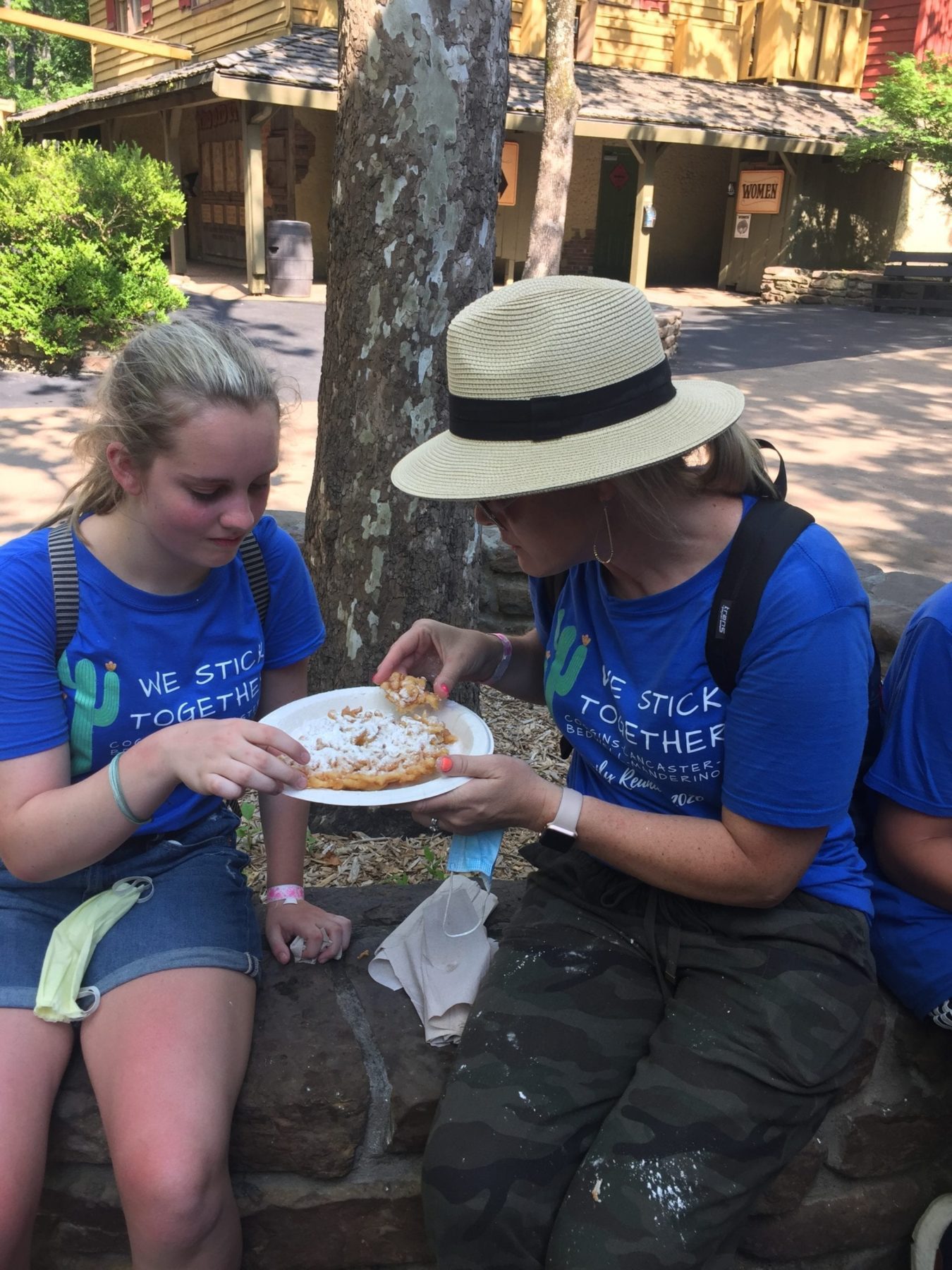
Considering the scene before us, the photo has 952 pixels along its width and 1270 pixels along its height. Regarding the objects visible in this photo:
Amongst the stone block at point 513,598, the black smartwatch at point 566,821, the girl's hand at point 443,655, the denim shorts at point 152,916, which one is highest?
the girl's hand at point 443,655

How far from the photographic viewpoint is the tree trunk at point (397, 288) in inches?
117

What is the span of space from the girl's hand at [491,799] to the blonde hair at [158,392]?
2.48 feet

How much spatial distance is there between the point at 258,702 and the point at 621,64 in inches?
865

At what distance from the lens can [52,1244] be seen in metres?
1.88

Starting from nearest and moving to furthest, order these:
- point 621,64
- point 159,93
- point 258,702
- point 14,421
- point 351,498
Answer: point 258,702
point 351,498
point 14,421
point 159,93
point 621,64

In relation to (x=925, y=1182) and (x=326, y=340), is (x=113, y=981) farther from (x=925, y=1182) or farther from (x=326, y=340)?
(x=326, y=340)

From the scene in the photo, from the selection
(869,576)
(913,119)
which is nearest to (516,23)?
(913,119)

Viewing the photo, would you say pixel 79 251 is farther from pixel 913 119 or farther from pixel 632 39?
pixel 913 119

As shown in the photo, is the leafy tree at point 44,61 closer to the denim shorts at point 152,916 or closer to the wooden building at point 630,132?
the wooden building at point 630,132

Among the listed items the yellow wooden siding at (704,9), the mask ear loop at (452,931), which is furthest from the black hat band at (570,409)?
the yellow wooden siding at (704,9)

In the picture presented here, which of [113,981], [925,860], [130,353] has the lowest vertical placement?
[113,981]

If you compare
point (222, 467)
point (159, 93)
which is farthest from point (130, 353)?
point (159, 93)

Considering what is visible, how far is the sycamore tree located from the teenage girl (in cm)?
1951

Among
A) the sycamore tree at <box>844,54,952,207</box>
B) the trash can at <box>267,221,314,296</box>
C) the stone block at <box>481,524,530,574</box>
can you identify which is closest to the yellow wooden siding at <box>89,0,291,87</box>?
the trash can at <box>267,221,314,296</box>
